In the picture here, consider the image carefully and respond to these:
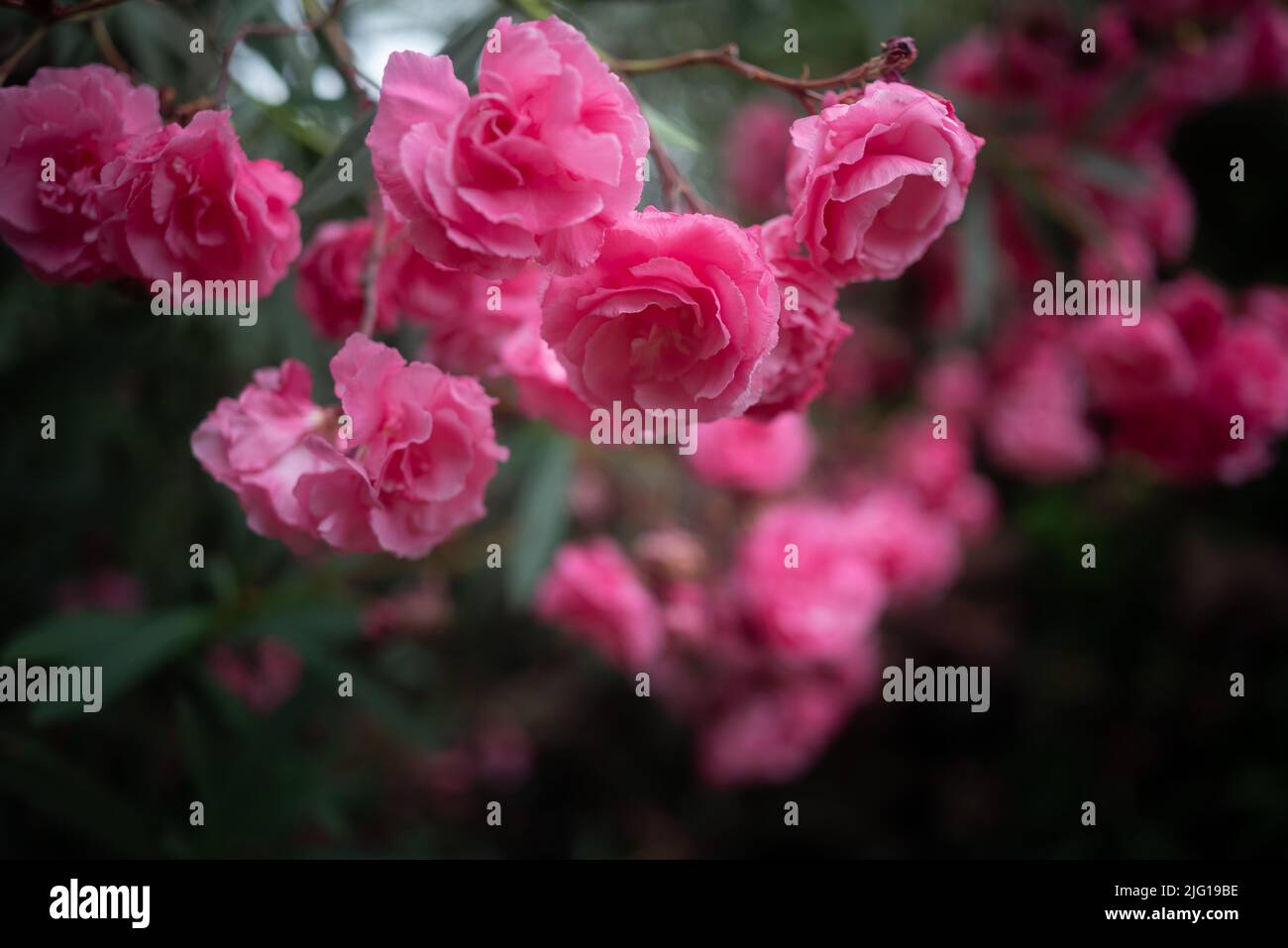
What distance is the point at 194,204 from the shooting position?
2.09 feet

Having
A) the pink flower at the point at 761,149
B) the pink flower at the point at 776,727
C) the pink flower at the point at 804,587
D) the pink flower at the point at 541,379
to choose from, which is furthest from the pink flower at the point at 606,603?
the pink flower at the point at 761,149

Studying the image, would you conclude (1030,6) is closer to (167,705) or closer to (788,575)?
(788,575)

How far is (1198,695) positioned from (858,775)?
0.83 m

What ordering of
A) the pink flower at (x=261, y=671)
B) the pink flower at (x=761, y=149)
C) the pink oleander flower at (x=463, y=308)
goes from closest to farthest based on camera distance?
the pink oleander flower at (x=463, y=308) < the pink flower at (x=261, y=671) < the pink flower at (x=761, y=149)

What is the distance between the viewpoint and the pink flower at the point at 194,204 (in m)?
0.61

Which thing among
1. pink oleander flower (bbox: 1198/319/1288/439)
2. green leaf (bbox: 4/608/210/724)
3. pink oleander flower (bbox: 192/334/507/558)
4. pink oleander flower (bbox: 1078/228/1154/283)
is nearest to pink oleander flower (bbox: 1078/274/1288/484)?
pink oleander flower (bbox: 1198/319/1288/439)

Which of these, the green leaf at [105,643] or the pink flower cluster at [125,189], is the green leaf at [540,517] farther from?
the pink flower cluster at [125,189]

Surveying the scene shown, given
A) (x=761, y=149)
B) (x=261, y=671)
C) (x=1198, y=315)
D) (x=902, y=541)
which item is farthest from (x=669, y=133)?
(x=761, y=149)

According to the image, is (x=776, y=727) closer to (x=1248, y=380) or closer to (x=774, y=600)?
(x=774, y=600)

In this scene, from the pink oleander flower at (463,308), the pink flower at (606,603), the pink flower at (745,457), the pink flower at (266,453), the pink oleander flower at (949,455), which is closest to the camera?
the pink flower at (266,453)

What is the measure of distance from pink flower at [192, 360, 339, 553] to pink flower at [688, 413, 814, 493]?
985mm

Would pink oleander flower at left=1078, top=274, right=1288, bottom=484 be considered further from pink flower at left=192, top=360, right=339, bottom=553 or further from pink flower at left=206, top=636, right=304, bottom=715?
pink flower at left=206, top=636, right=304, bottom=715

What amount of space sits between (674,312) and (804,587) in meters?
0.96

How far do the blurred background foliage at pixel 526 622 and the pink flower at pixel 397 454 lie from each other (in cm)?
19
